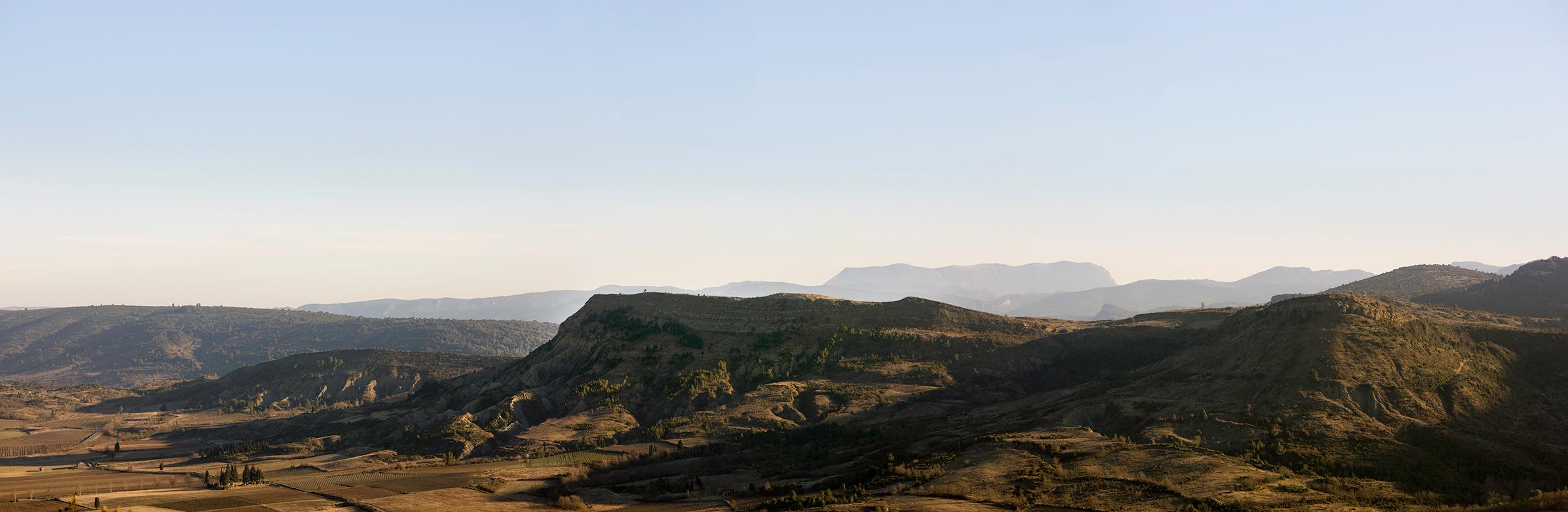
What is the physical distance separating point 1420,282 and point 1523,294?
36.9m

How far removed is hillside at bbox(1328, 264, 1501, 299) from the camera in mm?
176375

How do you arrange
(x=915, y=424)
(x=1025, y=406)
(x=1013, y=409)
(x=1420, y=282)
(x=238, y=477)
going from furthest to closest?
(x=1420, y=282), (x=1025, y=406), (x=1013, y=409), (x=915, y=424), (x=238, y=477)

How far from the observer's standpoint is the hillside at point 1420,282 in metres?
176

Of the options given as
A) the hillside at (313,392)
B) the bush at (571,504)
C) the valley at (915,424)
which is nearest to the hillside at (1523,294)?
the valley at (915,424)

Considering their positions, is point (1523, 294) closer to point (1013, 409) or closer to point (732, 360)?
point (1013, 409)

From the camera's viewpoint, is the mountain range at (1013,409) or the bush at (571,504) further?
the bush at (571,504)

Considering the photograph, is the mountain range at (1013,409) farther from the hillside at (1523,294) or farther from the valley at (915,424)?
the hillside at (1523,294)

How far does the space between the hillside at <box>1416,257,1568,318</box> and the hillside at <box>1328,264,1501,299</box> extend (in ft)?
22.7

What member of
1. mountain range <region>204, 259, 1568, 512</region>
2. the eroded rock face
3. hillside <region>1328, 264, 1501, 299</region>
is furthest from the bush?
hillside <region>1328, 264, 1501, 299</region>

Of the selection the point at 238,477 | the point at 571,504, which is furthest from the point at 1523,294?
the point at 238,477

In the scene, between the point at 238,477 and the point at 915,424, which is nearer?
the point at 238,477

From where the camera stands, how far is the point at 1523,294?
150 m

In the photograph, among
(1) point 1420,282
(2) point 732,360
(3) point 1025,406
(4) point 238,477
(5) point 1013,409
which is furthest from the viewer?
(1) point 1420,282

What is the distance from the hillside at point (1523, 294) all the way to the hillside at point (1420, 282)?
693cm
